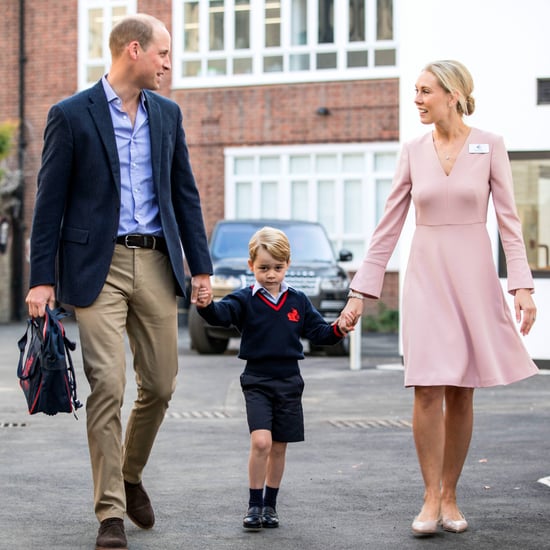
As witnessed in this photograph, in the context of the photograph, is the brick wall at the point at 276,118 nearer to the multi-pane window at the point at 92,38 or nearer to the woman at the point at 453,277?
the multi-pane window at the point at 92,38

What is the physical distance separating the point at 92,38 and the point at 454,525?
24.9 meters

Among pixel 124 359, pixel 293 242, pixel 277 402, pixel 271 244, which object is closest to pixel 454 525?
pixel 277 402

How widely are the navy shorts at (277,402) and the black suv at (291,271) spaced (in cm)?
1043

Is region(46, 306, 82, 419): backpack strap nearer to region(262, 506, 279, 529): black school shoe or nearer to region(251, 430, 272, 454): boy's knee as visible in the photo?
region(251, 430, 272, 454): boy's knee

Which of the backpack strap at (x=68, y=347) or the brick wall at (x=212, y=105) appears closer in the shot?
the backpack strap at (x=68, y=347)

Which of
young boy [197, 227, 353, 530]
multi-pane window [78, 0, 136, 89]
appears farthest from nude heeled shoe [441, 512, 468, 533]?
multi-pane window [78, 0, 136, 89]

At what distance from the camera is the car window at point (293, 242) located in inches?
714

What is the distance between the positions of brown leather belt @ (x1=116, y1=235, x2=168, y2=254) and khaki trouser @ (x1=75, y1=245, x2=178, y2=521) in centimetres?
2

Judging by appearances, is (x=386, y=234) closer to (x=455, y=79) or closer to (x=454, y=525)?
(x=455, y=79)

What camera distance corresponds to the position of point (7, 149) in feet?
88.1

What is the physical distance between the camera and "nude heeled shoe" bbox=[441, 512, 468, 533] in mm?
5859

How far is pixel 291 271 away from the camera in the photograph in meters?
17.5

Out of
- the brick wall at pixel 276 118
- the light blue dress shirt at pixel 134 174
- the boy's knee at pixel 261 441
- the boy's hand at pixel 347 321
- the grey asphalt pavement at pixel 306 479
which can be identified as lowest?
the grey asphalt pavement at pixel 306 479

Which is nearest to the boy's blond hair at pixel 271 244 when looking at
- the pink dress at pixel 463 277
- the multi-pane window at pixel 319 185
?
the pink dress at pixel 463 277
